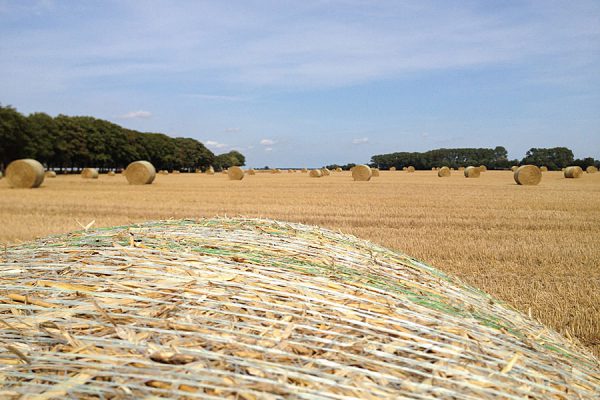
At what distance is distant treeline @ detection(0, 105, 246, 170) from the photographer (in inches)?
2324

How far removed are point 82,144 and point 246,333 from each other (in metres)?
83.2

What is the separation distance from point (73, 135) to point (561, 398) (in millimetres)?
84352

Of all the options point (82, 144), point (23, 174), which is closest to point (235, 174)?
point (23, 174)

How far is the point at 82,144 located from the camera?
7619 centimetres

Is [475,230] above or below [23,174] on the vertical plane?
below

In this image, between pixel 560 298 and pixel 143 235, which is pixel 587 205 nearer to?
pixel 560 298

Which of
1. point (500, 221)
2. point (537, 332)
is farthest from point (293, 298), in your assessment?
point (500, 221)

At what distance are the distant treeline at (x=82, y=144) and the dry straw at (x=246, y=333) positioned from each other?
212ft

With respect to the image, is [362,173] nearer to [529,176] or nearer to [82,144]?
[529,176]

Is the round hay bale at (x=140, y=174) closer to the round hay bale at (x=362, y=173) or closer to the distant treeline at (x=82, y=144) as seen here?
the round hay bale at (x=362, y=173)

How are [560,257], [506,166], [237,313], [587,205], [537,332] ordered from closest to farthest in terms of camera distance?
[237,313] < [537,332] < [560,257] < [587,205] < [506,166]

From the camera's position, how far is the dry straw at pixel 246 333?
1.78 metres

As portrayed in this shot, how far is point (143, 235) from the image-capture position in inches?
128

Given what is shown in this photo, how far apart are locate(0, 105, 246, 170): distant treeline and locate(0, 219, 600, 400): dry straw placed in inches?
2541
